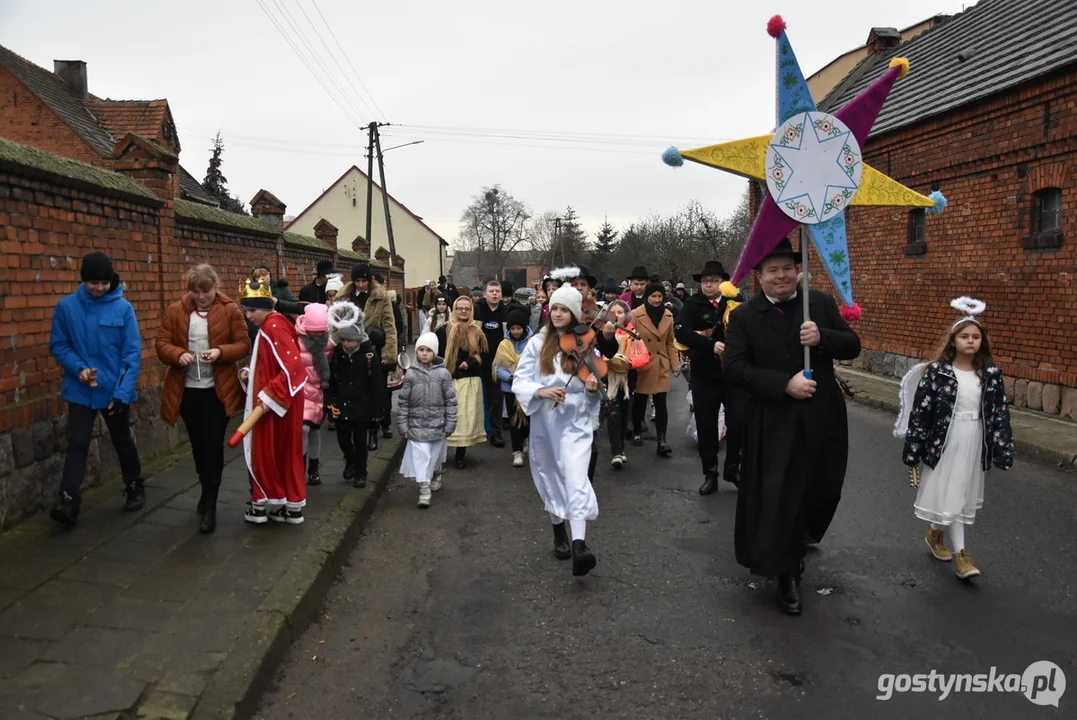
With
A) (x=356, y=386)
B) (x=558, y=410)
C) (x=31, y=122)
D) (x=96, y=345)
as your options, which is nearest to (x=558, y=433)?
(x=558, y=410)

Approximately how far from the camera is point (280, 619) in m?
4.23

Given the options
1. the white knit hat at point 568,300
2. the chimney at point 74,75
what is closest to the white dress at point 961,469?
the white knit hat at point 568,300

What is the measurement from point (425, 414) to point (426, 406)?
7 centimetres

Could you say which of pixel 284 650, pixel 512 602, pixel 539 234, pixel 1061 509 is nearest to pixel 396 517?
pixel 512 602

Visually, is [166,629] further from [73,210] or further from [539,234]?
[539,234]

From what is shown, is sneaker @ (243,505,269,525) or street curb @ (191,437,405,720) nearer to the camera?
street curb @ (191,437,405,720)

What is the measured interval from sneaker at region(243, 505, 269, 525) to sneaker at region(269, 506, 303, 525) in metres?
0.08

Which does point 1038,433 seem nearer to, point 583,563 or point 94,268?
point 583,563

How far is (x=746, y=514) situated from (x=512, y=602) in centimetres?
145

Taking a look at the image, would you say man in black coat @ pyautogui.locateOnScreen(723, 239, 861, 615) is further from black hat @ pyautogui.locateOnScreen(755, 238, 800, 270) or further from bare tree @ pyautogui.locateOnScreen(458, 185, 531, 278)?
bare tree @ pyautogui.locateOnScreen(458, 185, 531, 278)

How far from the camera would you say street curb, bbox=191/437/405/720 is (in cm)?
350

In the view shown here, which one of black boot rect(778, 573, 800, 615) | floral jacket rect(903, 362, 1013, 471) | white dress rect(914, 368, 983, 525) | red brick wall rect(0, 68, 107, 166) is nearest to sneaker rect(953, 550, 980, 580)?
white dress rect(914, 368, 983, 525)

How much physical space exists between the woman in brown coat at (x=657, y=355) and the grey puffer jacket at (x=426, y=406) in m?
2.51

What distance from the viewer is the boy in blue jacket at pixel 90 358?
18.1ft
